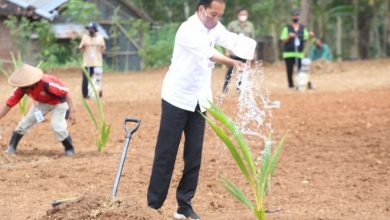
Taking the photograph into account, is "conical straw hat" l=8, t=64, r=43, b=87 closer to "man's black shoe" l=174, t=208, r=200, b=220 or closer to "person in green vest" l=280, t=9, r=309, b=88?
"man's black shoe" l=174, t=208, r=200, b=220

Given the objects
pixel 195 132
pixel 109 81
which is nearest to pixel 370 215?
pixel 195 132

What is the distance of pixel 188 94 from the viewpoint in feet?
18.9

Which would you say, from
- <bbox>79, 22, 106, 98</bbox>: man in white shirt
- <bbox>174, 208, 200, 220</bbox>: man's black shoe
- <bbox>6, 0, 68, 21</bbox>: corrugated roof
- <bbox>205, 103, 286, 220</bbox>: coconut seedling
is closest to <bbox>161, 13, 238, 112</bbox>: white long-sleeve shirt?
<bbox>205, 103, 286, 220</bbox>: coconut seedling

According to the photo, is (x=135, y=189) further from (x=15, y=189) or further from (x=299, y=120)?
(x=299, y=120)

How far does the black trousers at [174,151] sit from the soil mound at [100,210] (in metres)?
0.43

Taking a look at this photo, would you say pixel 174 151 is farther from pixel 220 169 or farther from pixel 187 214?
pixel 220 169

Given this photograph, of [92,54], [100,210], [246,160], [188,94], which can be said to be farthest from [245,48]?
[92,54]

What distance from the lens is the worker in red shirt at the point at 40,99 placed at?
27.9 feet

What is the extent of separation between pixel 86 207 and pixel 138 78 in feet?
57.5

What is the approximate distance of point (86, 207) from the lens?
5363 millimetres

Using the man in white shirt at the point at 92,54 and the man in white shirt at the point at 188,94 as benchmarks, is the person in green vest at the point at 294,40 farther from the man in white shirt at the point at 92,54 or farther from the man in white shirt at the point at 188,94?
the man in white shirt at the point at 188,94

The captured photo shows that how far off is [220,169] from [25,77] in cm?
225

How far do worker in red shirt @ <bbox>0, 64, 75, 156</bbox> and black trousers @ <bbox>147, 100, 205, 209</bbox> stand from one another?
119 inches

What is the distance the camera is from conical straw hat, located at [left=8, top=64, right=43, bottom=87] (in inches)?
334
